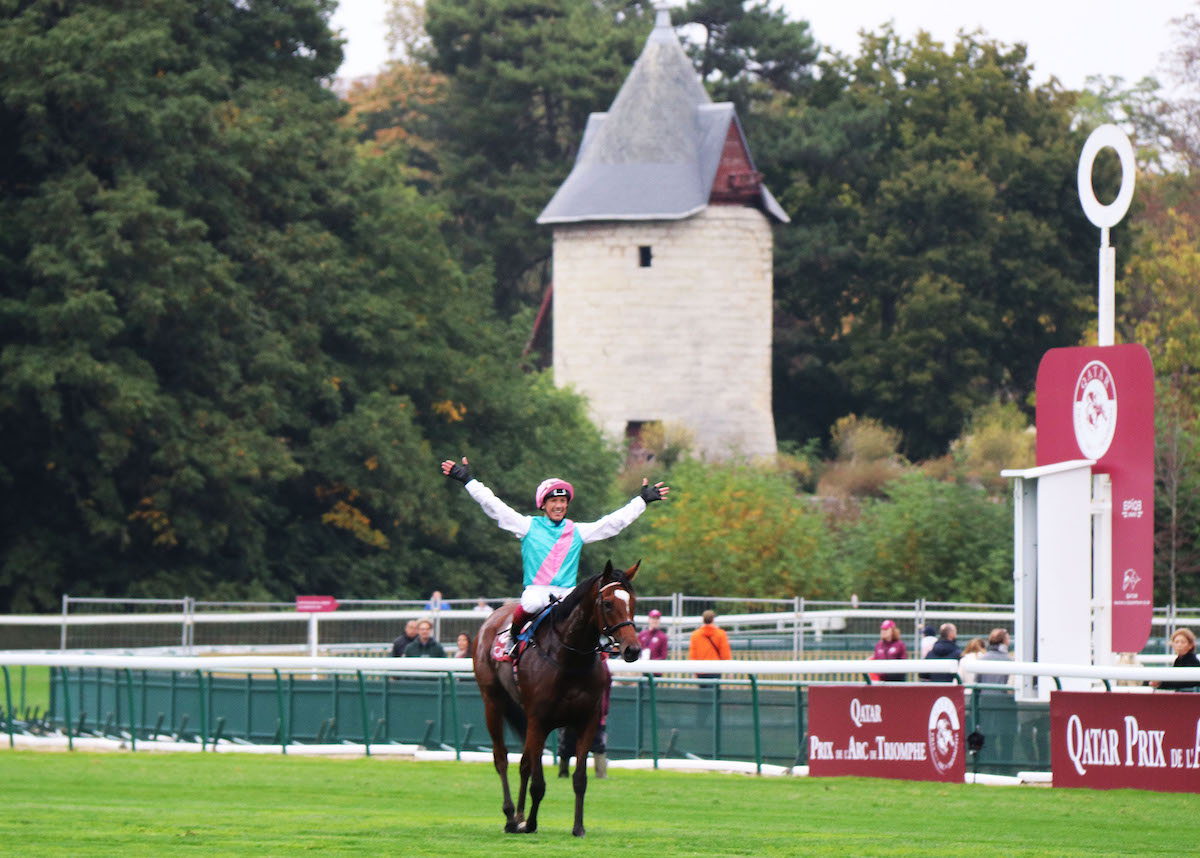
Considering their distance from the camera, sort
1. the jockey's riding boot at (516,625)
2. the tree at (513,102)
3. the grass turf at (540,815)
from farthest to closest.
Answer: the tree at (513,102) < the jockey's riding boot at (516,625) < the grass turf at (540,815)

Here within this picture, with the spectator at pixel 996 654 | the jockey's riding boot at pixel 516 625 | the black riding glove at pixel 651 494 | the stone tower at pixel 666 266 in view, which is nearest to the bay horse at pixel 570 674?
the jockey's riding boot at pixel 516 625

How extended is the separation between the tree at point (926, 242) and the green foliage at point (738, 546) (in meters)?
24.6

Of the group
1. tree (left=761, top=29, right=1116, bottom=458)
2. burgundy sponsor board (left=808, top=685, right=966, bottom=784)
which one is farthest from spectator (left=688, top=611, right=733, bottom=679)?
tree (left=761, top=29, right=1116, bottom=458)

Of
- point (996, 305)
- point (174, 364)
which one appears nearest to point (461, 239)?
point (996, 305)

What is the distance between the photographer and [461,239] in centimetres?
7144

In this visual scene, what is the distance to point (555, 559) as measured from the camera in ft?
41.9

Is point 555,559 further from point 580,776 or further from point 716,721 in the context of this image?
point 716,721

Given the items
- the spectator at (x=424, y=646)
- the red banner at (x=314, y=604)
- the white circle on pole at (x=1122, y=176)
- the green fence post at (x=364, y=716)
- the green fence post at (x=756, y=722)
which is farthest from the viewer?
the red banner at (x=314, y=604)

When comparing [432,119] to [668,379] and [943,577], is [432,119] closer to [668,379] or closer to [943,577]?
[668,379]

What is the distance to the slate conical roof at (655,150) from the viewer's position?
62.2 m

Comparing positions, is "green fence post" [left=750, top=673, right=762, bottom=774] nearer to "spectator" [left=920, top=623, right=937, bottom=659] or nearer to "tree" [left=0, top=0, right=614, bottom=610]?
"spectator" [left=920, top=623, right=937, bottom=659]

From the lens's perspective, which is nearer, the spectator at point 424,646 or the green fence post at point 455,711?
the green fence post at point 455,711

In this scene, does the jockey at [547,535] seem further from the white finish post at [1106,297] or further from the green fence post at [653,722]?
the white finish post at [1106,297]

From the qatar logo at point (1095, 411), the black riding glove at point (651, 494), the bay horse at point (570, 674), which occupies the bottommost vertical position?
the bay horse at point (570, 674)
